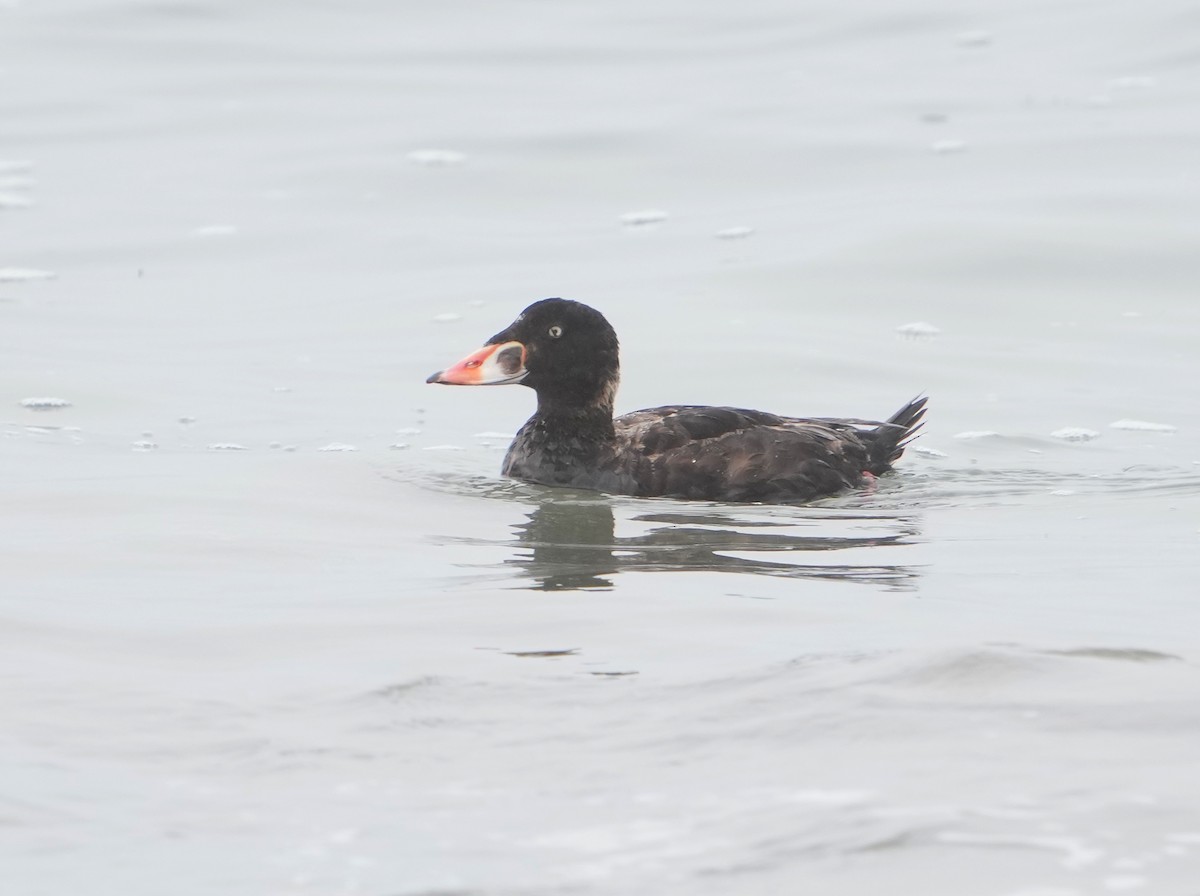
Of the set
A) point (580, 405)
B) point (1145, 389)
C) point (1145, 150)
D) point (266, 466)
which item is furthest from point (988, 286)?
point (266, 466)

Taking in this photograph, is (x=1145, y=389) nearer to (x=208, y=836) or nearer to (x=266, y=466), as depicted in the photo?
(x=266, y=466)

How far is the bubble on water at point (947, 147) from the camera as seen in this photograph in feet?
51.5

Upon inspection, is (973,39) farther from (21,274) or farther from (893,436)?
(893,436)

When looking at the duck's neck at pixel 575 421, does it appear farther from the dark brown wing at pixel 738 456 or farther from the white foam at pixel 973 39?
the white foam at pixel 973 39

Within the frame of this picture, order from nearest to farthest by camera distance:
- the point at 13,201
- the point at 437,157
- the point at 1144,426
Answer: the point at 1144,426
the point at 13,201
the point at 437,157

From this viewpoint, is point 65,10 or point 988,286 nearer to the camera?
point 988,286

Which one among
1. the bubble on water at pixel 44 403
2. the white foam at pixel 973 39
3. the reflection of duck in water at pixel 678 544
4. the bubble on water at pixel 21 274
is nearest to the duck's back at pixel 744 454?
the reflection of duck in water at pixel 678 544

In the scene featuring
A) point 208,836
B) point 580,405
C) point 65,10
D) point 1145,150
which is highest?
point 65,10

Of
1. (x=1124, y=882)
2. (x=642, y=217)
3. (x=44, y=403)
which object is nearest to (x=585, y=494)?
(x=44, y=403)

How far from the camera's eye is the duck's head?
8477 mm

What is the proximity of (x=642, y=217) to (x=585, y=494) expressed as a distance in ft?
22.5

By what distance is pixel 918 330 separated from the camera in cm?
1187

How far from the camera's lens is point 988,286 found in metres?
12.6

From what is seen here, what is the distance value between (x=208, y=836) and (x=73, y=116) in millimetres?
14865
